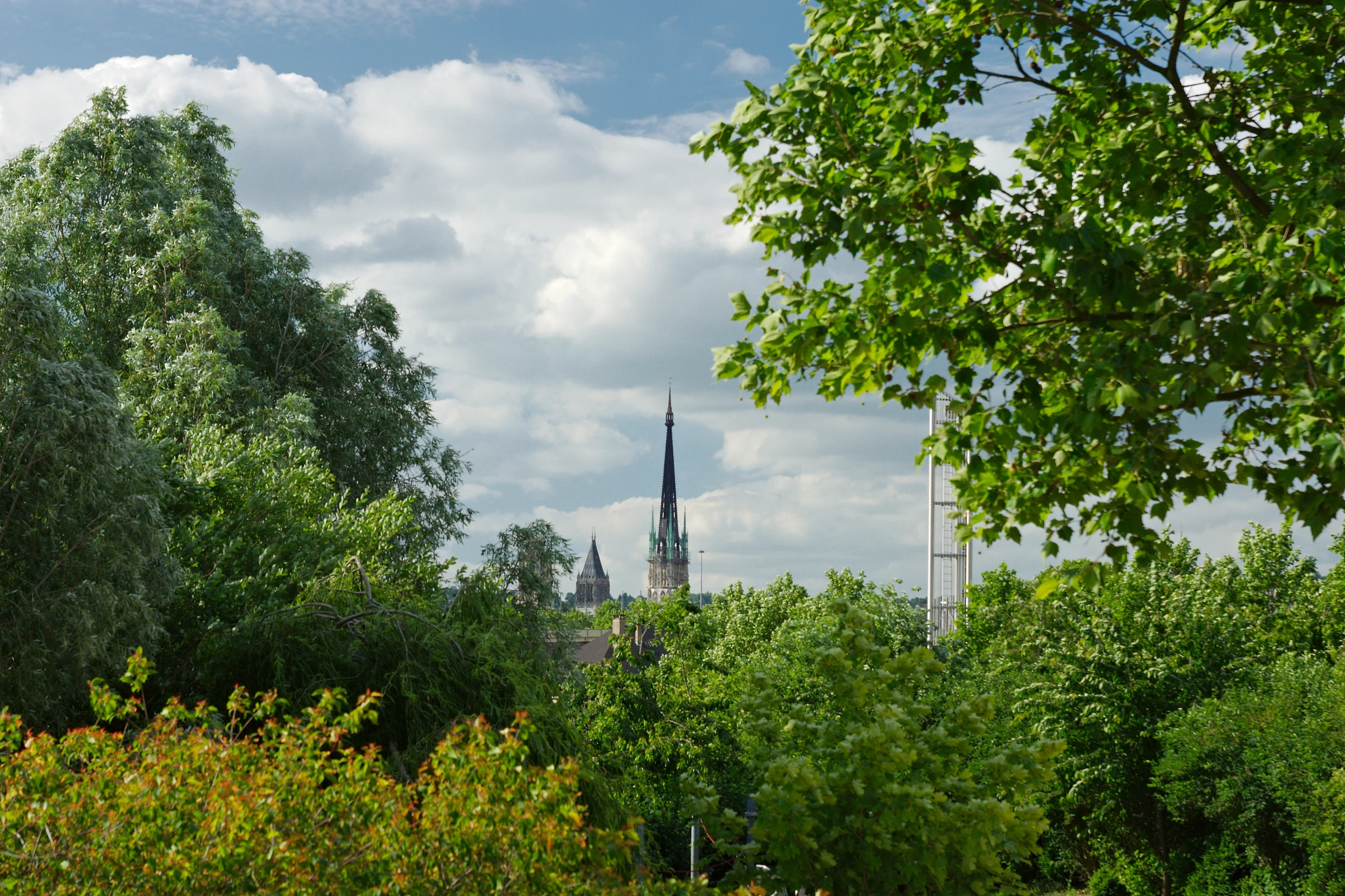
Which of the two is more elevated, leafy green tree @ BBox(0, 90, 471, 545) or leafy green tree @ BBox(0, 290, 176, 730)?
leafy green tree @ BBox(0, 90, 471, 545)

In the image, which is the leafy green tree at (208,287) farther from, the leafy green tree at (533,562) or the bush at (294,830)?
the bush at (294,830)

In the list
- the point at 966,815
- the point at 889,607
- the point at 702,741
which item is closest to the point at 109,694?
the point at 966,815

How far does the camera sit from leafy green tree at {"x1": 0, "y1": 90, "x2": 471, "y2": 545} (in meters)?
23.1

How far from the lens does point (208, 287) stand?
76.1 ft

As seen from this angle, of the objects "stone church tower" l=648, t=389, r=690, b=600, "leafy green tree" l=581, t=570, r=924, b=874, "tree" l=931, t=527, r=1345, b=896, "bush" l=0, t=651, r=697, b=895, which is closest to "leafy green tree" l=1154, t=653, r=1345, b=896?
"tree" l=931, t=527, r=1345, b=896

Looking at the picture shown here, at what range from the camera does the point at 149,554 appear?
11008 millimetres

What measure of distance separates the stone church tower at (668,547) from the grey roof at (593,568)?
24.0 feet

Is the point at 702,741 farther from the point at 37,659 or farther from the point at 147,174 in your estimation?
the point at 147,174

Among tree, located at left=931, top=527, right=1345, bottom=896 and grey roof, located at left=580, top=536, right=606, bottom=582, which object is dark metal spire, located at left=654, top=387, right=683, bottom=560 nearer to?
grey roof, located at left=580, top=536, right=606, bottom=582

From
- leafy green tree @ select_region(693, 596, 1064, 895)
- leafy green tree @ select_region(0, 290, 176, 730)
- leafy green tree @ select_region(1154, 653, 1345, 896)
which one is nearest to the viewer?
leafy green tree @ select_region(693, 596, 1064, 895)

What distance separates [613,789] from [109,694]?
4.70 meters

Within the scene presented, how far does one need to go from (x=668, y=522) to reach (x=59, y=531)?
489 feet

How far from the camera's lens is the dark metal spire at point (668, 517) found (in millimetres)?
156000

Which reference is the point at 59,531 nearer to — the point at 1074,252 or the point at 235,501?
the point at 235,501
